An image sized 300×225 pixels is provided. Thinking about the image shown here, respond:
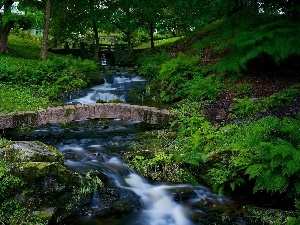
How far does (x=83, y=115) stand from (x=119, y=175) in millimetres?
3806

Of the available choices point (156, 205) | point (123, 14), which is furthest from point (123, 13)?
point (156, 205)

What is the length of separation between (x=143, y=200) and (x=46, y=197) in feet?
6.40

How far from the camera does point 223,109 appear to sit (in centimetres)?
1165

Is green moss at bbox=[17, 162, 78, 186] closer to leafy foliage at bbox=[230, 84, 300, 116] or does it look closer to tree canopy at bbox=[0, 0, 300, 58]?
leafy foliage at bbox=[230, 84, 300, 116]

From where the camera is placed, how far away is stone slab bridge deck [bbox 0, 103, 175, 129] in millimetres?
10727

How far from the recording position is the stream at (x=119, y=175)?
6855mm

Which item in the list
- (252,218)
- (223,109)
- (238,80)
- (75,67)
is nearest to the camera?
(252,218)

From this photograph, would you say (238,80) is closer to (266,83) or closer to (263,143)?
(266,83)

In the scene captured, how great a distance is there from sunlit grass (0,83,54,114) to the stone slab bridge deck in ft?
2.01

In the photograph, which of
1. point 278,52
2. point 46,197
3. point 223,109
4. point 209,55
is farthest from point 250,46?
point 46,197

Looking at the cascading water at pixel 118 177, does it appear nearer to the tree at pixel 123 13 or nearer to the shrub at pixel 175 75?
the shrub at pixel 175 75

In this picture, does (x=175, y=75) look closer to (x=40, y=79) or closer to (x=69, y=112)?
(x=69, y=112)

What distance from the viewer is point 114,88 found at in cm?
1716

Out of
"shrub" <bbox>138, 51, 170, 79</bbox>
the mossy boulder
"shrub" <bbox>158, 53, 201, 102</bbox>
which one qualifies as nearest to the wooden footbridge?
"shrub" <bbox>138, 51, 170, 79</bbox>
